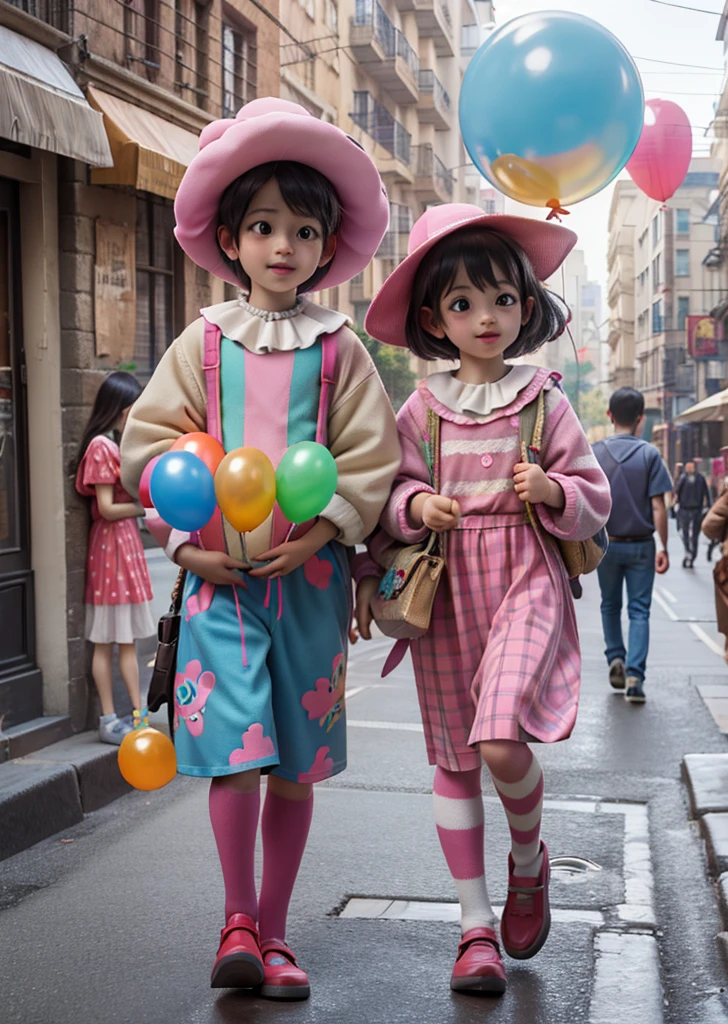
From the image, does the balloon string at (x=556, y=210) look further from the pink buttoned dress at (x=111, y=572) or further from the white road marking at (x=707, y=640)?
the white road marking at (x=707, y=640)

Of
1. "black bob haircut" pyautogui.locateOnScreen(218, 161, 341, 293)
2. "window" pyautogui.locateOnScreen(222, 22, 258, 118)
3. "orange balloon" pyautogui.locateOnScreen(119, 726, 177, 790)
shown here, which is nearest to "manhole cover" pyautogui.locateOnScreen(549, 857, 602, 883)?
"orange balloon" pyautogui.locateOnScreen(119, 726, 177, 790)

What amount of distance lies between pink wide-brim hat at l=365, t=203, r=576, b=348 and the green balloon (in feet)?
2.00

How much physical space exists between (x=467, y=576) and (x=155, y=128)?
5801 mm

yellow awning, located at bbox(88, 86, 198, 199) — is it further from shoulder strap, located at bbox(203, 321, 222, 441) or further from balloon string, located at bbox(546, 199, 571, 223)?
shoulder strap, located at bbox(203, 321, 222, 441)

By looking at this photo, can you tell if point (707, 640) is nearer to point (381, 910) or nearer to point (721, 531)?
point (721, 531)

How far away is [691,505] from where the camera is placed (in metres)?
23.0

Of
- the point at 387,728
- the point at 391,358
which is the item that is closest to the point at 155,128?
the point at 387,728

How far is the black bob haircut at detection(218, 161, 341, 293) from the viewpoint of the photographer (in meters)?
3.33

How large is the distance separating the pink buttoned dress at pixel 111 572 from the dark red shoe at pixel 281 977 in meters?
3.52

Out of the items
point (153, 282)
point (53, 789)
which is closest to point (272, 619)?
point (53, 789)

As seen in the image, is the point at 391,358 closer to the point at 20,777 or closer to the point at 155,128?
the point at 155,128

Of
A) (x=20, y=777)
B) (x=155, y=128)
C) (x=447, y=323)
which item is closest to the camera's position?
(x=447, y=323)

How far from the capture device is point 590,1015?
3.21 m

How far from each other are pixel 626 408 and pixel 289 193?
5737mm
